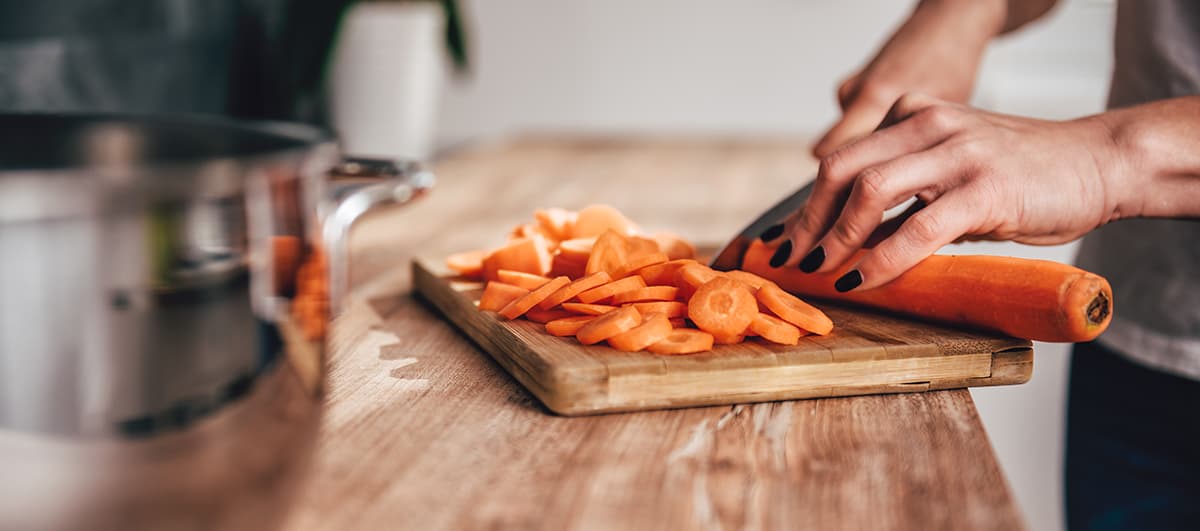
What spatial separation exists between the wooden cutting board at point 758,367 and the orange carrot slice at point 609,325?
1cm

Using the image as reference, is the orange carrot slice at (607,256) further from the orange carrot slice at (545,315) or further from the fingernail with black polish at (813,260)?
the fingernail with black polish at (813,260)

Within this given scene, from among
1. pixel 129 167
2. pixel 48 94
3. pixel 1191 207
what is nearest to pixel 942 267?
pixel 1191 207

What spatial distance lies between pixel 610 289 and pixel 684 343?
0.35ft

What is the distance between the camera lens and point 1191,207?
0.96 m

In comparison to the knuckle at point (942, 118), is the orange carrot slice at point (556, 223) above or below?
below

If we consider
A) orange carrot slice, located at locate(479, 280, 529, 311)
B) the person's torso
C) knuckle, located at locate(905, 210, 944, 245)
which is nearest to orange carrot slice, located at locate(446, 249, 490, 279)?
orange carrot slice, located at locate(479, 280, 529, 311)

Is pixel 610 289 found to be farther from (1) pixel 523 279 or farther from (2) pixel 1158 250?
(2) pixel 1158 250

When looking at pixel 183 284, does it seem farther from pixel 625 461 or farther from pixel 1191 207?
pixel 1191 207

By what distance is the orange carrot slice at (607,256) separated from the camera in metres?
0.97

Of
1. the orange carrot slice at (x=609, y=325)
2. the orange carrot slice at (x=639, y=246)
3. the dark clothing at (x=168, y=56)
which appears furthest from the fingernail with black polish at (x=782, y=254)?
the dark clothing at (x=168, y=56)

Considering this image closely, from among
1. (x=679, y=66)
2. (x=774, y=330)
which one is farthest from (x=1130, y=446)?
(x=679, y=66)

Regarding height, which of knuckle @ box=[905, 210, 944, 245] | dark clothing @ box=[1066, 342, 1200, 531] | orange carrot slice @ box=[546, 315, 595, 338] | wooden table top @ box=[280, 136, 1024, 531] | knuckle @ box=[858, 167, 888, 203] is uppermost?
knuckle @ box=[858, 167, 888, 203]

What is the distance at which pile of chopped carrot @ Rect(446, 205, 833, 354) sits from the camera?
2.77ft

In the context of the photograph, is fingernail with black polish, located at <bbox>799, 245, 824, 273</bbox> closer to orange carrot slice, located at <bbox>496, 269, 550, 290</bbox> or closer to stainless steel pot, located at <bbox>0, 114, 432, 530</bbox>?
orange carrot slice, located at <bbox>496, 269, 550, 290</bbox>
